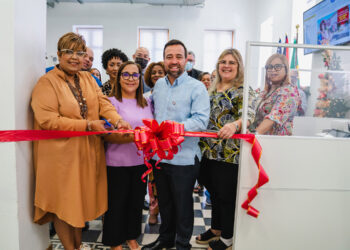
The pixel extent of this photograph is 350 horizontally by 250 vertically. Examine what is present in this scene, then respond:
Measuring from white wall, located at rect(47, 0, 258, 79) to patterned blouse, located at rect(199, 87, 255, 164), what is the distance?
662 centimetres

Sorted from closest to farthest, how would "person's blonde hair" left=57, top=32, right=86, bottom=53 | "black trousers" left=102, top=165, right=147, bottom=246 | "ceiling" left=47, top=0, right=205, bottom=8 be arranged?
"person's blonde hair" left=57, top=32, right=86, bottom=53 → "black trousers" left=102, top=165, right=147, bottom=246 → "ceiling" left=47, top=0, right=205, bottom=8

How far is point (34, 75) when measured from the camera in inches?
73.5

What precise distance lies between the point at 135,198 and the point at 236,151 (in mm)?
932

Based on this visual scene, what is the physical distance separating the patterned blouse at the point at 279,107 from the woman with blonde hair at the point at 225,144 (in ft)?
0.81

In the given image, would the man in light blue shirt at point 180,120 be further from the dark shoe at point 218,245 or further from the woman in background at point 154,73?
the woman in background at point 154,73

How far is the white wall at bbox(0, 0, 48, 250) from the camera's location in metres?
1.61

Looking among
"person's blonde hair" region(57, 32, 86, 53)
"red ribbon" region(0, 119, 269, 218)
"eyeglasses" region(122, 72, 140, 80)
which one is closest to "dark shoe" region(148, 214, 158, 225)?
"red ribbon" region(0, 119, 269, 218)

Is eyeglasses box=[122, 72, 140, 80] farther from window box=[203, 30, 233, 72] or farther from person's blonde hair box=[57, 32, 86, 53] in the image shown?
window box=[203, 30, 233, 72]

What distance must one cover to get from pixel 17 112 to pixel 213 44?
781 cm

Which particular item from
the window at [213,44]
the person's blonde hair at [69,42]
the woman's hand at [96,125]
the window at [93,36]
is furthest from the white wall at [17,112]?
the window at [93,36]

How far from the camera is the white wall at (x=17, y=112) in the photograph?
5.28ft

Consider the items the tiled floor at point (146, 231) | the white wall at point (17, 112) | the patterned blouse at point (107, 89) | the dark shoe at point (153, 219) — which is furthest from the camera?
the dark shoe at point (153, 219)

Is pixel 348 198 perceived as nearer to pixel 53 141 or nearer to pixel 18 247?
pixel 53 141

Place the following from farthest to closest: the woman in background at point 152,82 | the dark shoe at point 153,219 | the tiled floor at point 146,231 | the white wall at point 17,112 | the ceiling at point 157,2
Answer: the ceiling at point 157,2 < the woman in background at point 152,82 < the dark shoe at point 153,219 < the tiled floor at point 146,231 < the white wall at point 17,112
